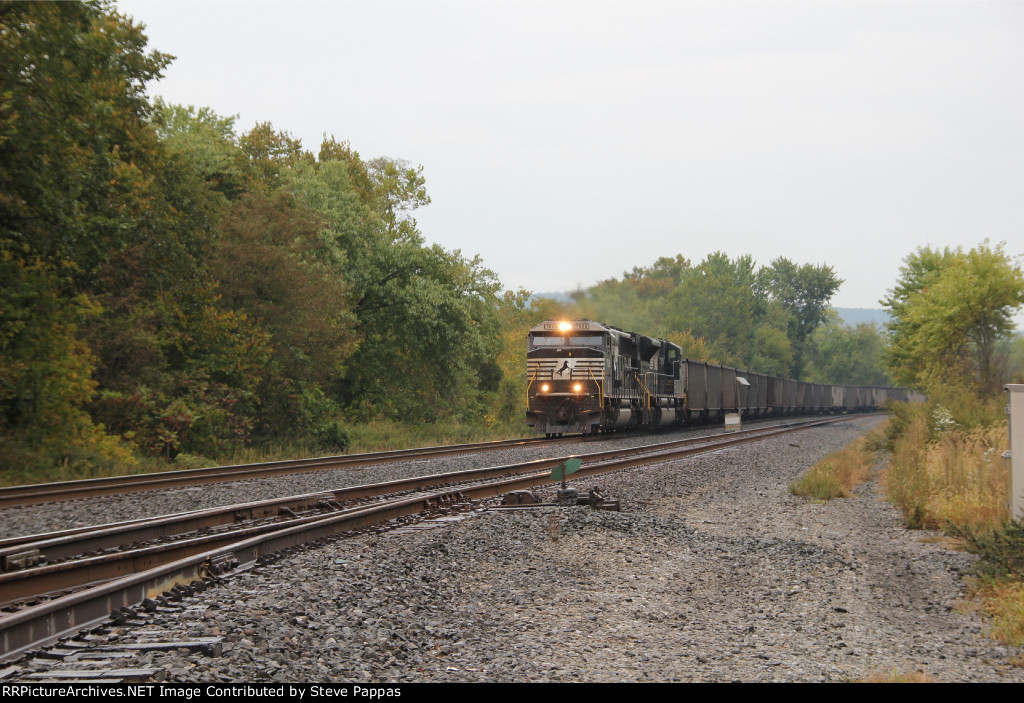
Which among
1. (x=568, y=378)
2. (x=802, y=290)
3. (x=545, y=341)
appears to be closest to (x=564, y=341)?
(x=545, y=341)

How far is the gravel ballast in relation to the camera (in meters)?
5.31

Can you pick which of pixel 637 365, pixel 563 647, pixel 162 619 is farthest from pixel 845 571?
pixel 637 365

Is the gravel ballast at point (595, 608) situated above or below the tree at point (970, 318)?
below

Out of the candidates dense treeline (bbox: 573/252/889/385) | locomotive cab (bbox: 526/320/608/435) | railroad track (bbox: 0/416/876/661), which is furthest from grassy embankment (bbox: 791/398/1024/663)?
dense treeline (bbox: 573/252/889/385)

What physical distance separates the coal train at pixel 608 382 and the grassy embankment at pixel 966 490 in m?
8.51

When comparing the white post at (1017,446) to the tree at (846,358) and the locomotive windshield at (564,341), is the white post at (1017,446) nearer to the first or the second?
the locomotive windshield at (564,341)

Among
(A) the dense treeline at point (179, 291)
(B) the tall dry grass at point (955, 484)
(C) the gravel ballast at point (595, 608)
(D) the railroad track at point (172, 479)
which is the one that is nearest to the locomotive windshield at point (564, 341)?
(A) the dense treeline at point (179, 291)

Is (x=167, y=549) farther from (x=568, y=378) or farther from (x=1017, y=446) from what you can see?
(x=568, y=378)

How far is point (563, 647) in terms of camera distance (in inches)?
232

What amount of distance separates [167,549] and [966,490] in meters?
10.9

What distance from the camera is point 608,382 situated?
28.2 metres

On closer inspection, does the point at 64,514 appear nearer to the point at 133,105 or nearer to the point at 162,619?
the point at 162,619

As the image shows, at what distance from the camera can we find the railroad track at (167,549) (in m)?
5.71
